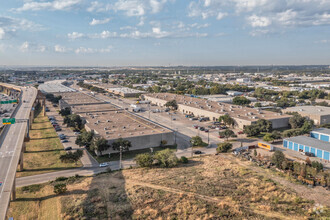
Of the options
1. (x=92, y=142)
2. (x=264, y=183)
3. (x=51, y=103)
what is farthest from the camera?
(x=51, y=103)

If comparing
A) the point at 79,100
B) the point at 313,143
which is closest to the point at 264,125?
the point at 313,143

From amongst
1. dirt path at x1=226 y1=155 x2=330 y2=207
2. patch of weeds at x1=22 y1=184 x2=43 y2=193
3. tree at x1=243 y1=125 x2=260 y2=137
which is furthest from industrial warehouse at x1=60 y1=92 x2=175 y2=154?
dirt path at x1=226 y1=155 x2=330 y2=207

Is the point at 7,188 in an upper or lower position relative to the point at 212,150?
upper

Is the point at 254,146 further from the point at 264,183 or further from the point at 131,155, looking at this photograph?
the point at 131,155

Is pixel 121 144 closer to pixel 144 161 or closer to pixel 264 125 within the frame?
pixel 144 161

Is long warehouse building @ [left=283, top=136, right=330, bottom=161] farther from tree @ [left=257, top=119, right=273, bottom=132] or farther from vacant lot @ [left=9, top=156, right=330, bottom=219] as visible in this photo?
vacant lot @ [left=9, top=156, right=330, bottom=219]

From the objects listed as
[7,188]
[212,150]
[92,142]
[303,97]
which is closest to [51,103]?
[92,142]

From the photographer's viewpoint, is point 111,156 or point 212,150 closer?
point 111,156
